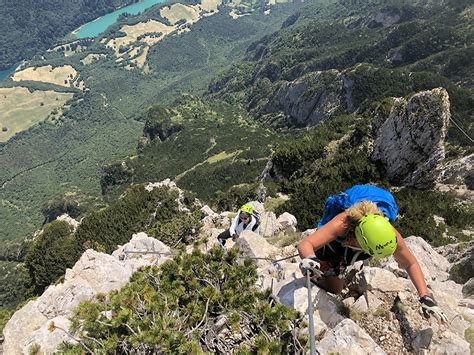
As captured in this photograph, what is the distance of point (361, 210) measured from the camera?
7.86 metres

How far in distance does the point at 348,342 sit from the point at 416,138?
3643 cm

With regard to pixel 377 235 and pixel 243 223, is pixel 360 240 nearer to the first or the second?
pixel 377 235

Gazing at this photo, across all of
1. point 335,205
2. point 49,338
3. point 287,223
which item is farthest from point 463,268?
A: point 49,338

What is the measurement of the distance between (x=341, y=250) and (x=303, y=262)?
5.08 ft

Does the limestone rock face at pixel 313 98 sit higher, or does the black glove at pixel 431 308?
the black glove at pixel 431 308

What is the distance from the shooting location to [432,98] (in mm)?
38031

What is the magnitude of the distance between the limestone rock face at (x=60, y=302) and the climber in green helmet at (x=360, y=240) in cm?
699

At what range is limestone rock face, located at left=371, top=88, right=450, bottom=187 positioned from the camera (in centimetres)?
3808

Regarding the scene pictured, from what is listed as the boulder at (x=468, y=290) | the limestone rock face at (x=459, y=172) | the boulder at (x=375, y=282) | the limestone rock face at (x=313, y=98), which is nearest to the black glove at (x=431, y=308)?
the boulder at (x=375, y=282)

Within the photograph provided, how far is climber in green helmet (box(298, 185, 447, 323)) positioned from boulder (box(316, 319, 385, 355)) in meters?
1.25

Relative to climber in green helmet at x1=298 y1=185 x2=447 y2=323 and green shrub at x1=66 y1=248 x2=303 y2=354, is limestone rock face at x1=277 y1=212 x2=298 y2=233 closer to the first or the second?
green shrub at x1=66 y1=248 x2=303 y2=354

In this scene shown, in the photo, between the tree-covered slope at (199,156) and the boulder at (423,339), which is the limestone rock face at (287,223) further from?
the tree-covered slope at (199,156)

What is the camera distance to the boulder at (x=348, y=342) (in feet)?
26.1

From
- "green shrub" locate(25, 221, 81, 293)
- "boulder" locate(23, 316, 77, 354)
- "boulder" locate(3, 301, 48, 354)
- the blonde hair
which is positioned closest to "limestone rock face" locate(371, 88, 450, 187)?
the blonde hair
